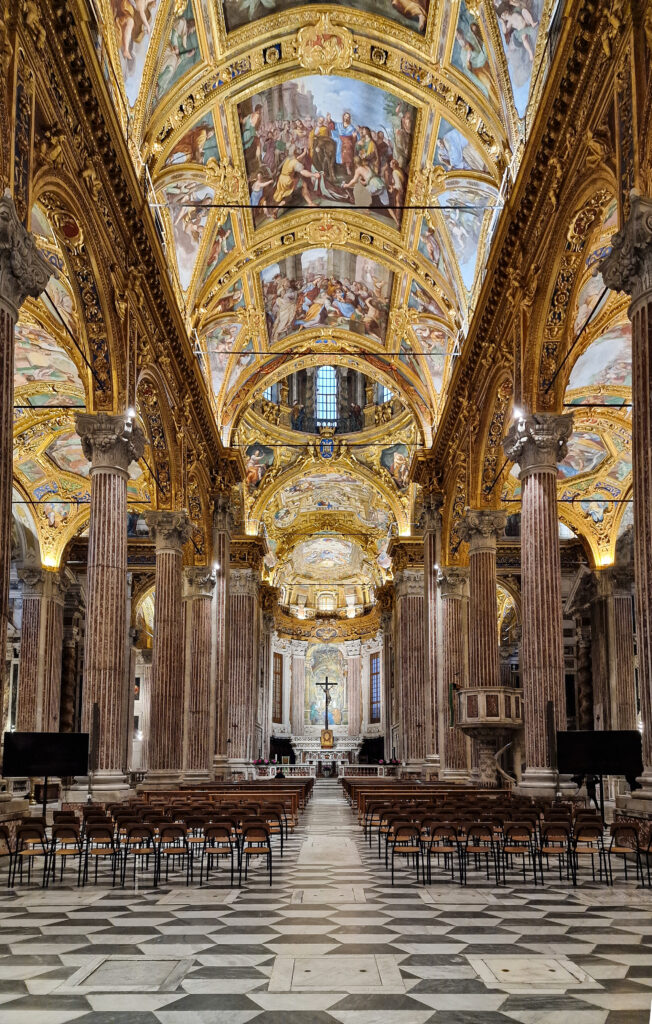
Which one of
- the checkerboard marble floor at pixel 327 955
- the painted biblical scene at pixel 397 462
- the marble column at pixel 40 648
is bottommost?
the checkerboard marble floor at pixel 327 955

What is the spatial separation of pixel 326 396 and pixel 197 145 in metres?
24.6

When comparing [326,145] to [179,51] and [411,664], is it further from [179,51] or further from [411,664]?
[411,664]

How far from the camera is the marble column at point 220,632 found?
3241cm

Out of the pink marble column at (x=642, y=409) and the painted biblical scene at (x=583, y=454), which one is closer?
the pink marble column at (x=642, y=409)

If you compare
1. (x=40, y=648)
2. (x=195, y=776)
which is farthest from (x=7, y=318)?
(x=40, y=648)

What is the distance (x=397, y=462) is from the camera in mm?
44344

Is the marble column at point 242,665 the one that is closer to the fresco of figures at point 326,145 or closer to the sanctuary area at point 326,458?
the sanctuary area at point 326,458

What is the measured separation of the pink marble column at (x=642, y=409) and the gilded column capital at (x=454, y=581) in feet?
60.2

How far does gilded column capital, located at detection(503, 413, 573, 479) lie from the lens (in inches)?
757

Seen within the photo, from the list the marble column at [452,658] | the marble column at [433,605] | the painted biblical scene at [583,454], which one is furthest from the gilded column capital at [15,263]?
the painted biblical scene at [583,454]

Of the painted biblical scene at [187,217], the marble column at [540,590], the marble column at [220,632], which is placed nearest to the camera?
the marble column at [540,590]

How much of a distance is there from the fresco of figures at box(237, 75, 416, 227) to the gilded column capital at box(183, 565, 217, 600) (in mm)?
10838

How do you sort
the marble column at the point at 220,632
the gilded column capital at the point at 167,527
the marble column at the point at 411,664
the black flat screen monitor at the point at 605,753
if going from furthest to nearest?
1. the marble column at the point at 411,664
2. the marble column at the point at 220,632
3. the gilded column capital at the point at 167,527
4. the black flat screen monitor at the point at 605,753

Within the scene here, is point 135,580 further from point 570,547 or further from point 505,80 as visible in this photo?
point 505,80
